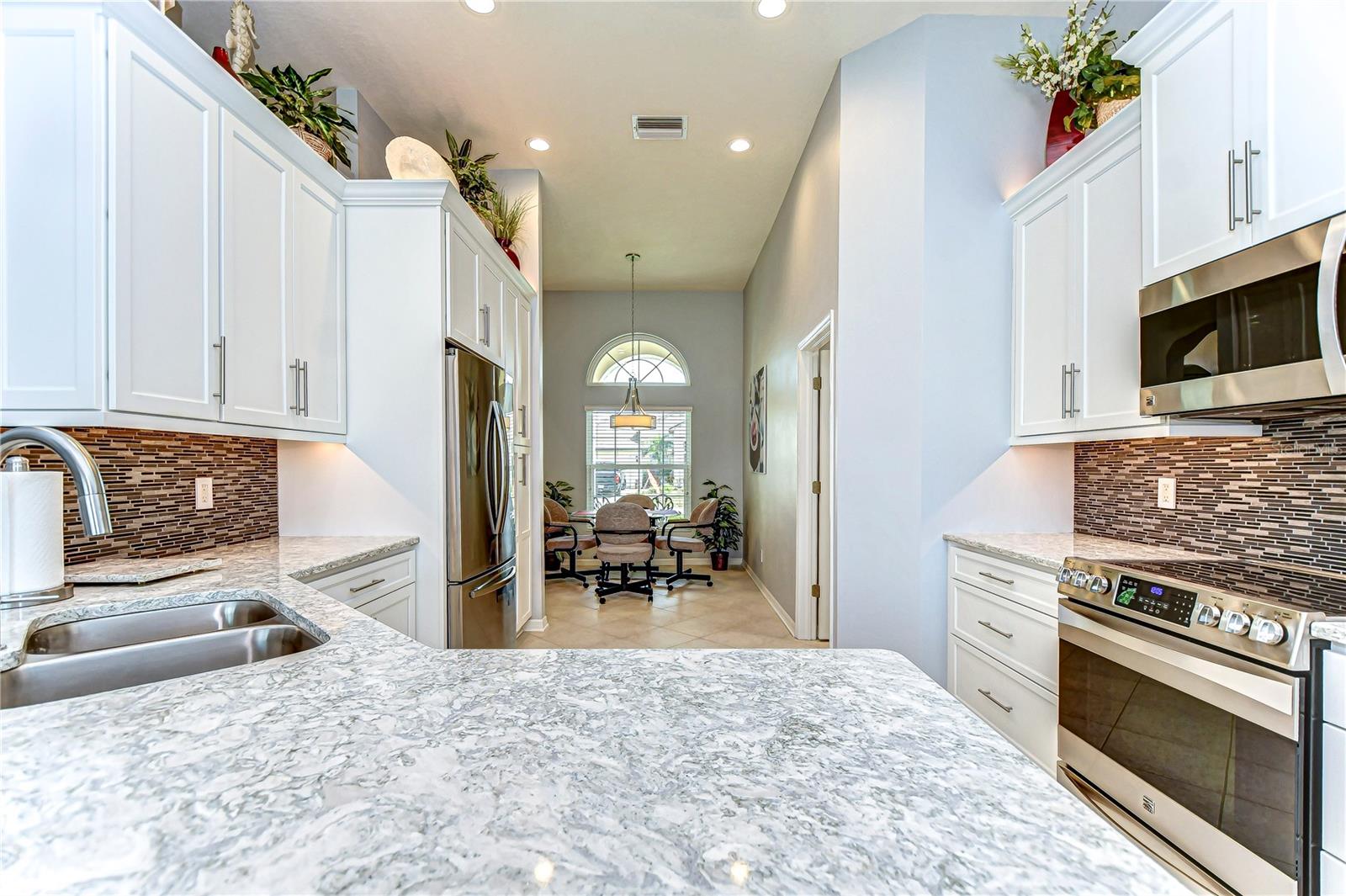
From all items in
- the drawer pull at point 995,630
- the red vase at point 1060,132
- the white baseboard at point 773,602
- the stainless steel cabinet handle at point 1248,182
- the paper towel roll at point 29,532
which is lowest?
the white baseboard at point 773,602

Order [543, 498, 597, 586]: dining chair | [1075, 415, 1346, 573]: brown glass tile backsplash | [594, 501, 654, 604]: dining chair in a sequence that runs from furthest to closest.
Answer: [543, 498, 597, 586]: dining chair, [594, 501, 654, 604]: dining chair, [1075, 415, 1346, 573]: brown glass tile backsplash

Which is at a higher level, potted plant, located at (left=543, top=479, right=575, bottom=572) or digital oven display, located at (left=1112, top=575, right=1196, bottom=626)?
digital oven display, located at (left=1112, top=575, right=1196, bottom=626)

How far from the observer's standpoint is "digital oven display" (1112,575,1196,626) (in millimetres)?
1395

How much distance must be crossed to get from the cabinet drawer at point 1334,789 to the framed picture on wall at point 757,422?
4.21 meters

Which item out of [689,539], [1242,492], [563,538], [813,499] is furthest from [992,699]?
[563,538]

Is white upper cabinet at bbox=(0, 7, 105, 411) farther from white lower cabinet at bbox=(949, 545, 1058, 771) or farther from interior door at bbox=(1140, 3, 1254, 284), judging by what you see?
interior door at bbox=(1140, 3, 1254, 284)

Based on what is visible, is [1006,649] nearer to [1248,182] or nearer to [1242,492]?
[1242,492]

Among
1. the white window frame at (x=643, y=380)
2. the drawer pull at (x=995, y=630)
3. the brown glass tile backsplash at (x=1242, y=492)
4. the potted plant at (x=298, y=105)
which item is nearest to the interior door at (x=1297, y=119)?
the brown glass tile backsplash at (x=1242, y=492)

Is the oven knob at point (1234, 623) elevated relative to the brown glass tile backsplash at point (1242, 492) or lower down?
lower down

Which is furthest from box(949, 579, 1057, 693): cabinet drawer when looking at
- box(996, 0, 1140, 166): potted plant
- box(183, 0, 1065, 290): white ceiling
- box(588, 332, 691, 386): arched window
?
box(588, 332, 691, 386): arched window

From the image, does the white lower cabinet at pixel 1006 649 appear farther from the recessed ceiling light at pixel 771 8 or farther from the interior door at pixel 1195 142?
the recessed ceiling light at pixel 771 8

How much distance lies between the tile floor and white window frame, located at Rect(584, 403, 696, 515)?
4.76ft

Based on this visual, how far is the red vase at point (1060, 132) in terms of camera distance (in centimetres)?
243

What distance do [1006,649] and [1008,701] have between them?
188mm
